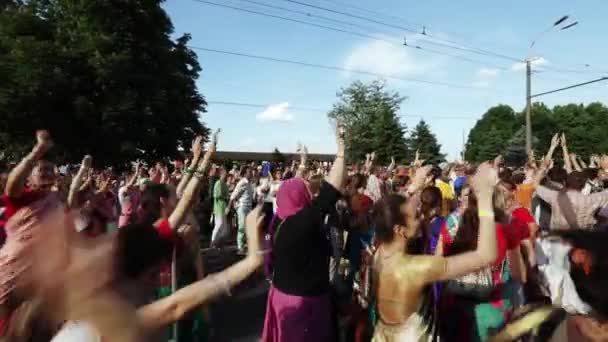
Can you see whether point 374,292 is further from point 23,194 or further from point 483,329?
point 23,194

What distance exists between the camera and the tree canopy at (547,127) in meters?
74.0

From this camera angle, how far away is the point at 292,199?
373 cm

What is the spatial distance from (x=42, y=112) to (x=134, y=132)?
14.3ft

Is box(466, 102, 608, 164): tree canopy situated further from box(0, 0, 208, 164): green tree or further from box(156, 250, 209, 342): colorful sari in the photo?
box(156, 250, 209, 342): colorful sari

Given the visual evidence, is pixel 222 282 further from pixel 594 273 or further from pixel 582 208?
pixel 582 208

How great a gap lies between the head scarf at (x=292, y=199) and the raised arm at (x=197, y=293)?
1.31 m

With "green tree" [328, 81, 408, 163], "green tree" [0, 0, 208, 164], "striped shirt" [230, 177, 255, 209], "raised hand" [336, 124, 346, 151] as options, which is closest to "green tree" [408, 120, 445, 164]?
"green tree" [328, 81, 408, 163]

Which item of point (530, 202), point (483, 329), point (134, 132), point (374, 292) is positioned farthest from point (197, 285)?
point (134, 132)

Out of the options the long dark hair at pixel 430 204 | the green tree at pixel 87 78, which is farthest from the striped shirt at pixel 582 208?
the green tree at pixel 87 78

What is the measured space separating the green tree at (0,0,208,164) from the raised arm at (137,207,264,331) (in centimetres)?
2415

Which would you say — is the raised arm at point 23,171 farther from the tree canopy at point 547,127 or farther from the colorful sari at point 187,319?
the tree canopy at point 547,127

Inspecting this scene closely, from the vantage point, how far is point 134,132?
84.5 ft

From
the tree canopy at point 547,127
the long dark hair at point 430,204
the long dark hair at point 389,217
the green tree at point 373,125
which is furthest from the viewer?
the tree canopy at point 547,127

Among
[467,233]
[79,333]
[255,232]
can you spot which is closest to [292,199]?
[255,232]
